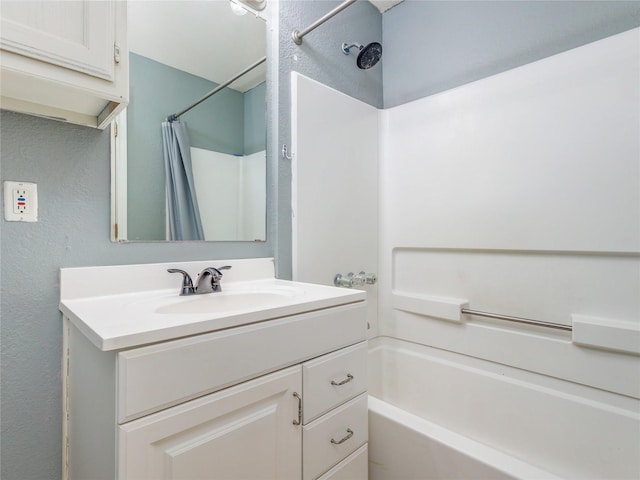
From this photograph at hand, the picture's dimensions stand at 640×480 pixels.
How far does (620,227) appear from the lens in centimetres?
119

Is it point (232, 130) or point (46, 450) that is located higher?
point (232, 130)

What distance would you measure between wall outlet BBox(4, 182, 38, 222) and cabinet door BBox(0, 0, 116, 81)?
1.23 feet

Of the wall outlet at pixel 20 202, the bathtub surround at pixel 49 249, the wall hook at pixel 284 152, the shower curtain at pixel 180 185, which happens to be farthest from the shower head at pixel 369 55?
the wall outlet at pixel 20 202

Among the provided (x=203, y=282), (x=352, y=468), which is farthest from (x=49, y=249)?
(x=352, y=468)

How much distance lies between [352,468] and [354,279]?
2.72 ft

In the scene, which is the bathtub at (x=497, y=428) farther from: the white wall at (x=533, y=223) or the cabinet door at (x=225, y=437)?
the cabinet door at (x=225, y=437)

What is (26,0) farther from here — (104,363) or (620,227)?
(620,227)

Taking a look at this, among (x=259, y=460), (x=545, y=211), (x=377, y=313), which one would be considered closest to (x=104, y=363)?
(x=259, y=460)

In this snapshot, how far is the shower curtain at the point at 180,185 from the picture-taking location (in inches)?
46.1

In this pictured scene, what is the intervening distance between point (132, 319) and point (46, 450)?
61 cm

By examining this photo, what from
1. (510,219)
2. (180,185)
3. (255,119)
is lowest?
(510,219)

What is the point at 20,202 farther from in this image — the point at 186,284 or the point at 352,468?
the point at 352,468

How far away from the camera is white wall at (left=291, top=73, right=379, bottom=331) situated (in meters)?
1.51

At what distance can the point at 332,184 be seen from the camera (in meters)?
1.65
